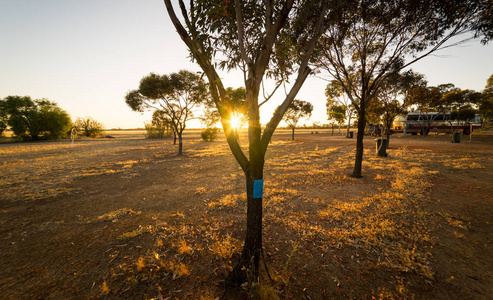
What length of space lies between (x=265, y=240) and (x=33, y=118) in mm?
62422

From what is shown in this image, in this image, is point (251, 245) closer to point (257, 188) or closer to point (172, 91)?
point (257, 188)

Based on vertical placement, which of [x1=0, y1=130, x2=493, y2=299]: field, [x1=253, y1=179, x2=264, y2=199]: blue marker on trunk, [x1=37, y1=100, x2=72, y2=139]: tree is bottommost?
[x1=0, y1=130, x2=493, y2=299]: field

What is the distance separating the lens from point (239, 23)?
10.5 ft

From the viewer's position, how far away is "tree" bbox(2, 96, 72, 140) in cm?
3931

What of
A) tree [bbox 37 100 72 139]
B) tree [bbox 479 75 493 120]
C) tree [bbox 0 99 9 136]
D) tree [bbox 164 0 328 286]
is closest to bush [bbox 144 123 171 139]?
tree [bbox 37 100 72 139]

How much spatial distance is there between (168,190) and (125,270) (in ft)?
18.5

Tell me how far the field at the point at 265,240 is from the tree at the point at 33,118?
160ft

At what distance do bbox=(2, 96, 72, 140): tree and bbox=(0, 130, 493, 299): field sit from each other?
160 feet

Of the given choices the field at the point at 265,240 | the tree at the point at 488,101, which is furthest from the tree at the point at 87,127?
the tree at the point at 488,101

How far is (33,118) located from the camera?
40.6 m

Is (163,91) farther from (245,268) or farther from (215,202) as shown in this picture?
(245,268)

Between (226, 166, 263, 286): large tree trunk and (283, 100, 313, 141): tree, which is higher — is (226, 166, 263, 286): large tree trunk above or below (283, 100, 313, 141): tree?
below

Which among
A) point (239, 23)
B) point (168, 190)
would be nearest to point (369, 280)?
point (239, 23)

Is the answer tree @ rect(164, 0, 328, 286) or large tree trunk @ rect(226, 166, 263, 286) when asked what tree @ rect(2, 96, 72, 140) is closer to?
tree @ rect(164, 0, 328, 286)
